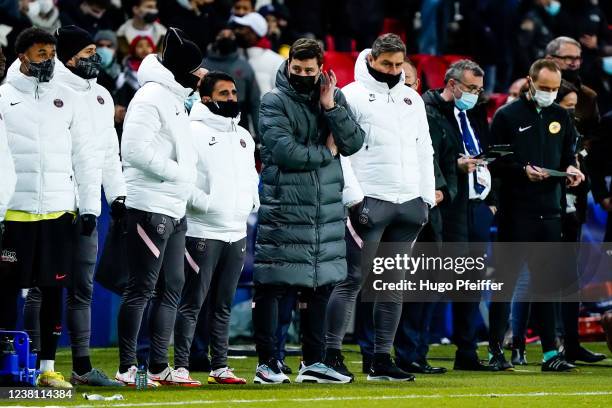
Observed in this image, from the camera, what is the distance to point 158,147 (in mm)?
9383

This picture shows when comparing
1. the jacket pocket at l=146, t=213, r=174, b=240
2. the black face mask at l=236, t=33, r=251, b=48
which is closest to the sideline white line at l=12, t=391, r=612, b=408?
the jacket pocket at l=146, t=213, r=174, b=240

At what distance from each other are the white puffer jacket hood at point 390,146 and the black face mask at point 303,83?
2.11ft

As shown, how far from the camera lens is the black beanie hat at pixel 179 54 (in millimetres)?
9422

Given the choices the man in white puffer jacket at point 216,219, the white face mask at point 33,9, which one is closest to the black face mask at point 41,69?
the man in white puffer jacket at point 216,219

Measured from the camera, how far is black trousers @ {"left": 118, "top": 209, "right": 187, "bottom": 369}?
924 centimetres

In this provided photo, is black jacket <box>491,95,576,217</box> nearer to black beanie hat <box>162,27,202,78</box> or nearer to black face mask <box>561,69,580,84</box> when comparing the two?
black face mask <box>561,69,580,84</box>

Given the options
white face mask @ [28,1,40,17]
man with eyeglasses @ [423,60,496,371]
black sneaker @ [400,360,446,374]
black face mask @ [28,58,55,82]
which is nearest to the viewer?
black face mask @ [28,58,55,82]

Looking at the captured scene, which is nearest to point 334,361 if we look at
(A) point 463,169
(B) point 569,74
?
(A) point 463,169

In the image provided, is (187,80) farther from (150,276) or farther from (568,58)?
(568,58)

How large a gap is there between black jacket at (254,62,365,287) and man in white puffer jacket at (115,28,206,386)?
1.58 feet

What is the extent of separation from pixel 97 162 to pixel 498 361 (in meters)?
3.79

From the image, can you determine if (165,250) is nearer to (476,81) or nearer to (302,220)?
(302,220)

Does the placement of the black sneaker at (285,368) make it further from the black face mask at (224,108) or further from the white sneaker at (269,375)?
the black face mask at (224,108)
